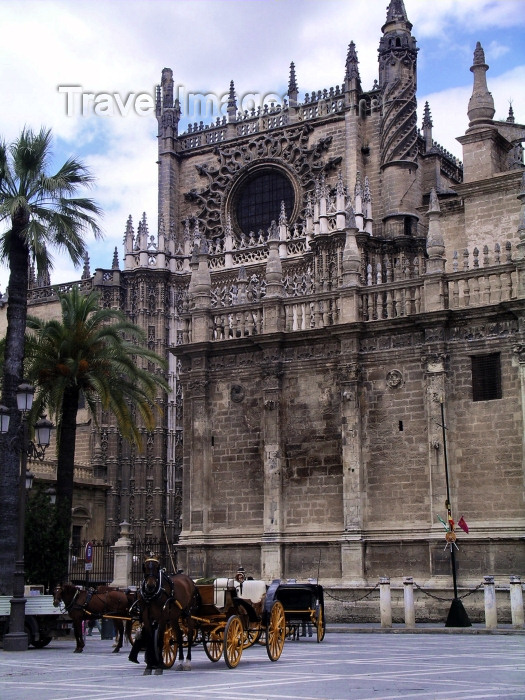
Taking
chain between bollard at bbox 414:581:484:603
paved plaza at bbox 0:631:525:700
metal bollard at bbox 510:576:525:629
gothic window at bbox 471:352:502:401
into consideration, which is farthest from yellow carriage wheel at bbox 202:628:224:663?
gothic window at bbox 471:352:502:401

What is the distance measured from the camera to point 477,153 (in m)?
31.3

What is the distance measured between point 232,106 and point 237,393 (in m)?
22.6

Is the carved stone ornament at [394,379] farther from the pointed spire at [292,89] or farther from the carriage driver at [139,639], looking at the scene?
the pointed spire at [292,89]

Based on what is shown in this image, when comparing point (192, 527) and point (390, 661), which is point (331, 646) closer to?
point (390, 661)

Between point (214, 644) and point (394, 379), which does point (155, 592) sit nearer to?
point (214, 644)

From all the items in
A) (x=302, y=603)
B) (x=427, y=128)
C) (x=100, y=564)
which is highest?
(x=427, y=128)

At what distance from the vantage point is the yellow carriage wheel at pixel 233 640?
12883 millimetres

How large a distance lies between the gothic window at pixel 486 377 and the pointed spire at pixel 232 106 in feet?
83.9

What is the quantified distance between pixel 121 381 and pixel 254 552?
5.98m

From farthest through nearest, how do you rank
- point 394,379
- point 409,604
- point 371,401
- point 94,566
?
1. point 94,566
2. point 371,401
3. point 394,379
4. point 409,604

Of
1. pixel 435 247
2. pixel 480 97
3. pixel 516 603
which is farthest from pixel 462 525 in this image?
pixel 480 97

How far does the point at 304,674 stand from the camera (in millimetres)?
11977

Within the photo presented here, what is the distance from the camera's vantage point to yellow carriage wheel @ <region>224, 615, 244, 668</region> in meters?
12.9

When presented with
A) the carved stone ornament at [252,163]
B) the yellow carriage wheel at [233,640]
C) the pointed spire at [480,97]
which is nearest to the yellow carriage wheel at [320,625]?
the yellow carriage wheel at [233,640]
